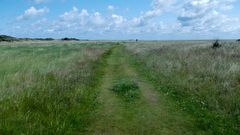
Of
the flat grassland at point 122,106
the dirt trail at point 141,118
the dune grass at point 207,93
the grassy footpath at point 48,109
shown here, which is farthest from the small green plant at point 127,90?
the dune grass at point 207,93

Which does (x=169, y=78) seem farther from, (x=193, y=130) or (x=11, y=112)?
(x=11, y=112)

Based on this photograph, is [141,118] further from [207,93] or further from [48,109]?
[207,93]

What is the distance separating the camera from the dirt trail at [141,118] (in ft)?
25.5

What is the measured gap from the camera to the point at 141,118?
8.85 meters

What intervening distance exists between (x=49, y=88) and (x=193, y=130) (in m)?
5.89

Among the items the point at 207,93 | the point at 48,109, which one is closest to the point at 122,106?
the point at 48,109

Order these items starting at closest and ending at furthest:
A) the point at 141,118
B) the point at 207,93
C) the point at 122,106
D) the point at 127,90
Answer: the point at 141,118 < the point at 122,106 < the point at 207,93 < the point at 127,90

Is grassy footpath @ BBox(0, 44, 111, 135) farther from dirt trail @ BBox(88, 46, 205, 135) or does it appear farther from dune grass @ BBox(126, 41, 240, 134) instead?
dune grass @ BBox(126, 41, 240, 134)

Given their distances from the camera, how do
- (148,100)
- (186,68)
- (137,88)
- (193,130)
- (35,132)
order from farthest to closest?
(186,68), (137,88), (148,100), (193,130), (35,132)

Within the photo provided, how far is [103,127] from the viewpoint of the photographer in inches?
316

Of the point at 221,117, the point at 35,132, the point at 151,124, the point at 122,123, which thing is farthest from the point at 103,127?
the point at 221,117

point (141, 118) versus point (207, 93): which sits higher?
point (207, 93)

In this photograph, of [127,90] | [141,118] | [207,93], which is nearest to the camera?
[141,118]

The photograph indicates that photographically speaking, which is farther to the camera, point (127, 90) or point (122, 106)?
point (127, 90)
